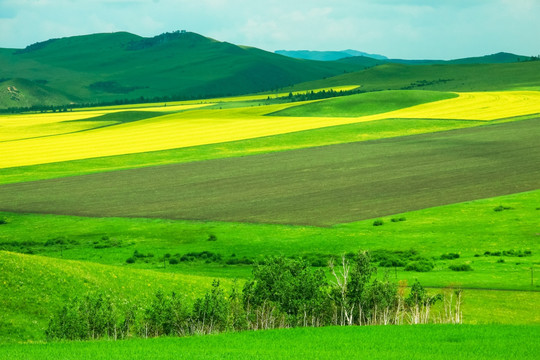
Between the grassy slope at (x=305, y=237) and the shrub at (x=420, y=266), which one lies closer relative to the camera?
the shrub at (x=420, y=266)

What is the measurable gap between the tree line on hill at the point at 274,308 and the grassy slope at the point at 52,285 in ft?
4.74

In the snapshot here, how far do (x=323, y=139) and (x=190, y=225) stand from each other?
172 ft

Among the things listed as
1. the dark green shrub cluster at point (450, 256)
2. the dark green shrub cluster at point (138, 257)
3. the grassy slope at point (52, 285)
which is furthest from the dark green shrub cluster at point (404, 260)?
the dark green shrub cluster at point (138, 257)

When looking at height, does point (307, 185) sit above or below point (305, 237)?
above

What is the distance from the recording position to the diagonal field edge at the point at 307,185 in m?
63.0

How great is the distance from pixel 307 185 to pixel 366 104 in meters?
71.9

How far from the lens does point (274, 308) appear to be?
3325cm

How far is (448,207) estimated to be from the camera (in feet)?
199

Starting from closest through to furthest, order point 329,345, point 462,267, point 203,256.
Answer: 1. point 329,345
2. point 462,267
3. point 203,256

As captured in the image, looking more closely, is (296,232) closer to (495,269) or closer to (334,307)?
(495,269)

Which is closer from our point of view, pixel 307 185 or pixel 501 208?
pixel 501 208

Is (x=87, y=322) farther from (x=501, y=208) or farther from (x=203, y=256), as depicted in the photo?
(x=501, y=208)

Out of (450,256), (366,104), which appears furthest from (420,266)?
(366,104)

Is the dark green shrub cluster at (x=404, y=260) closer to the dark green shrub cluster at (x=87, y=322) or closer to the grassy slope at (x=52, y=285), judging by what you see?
the grassy slope at (x=52, y=285)
